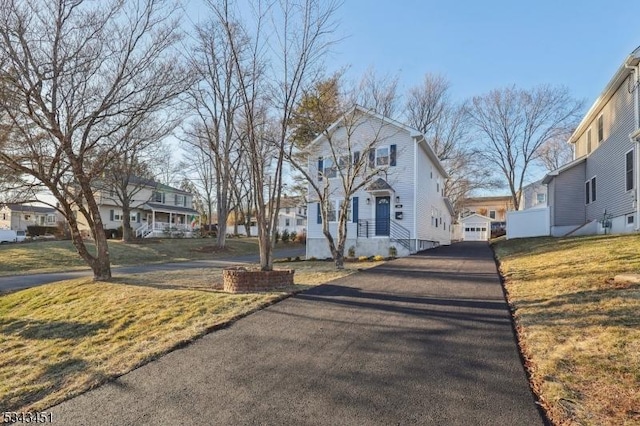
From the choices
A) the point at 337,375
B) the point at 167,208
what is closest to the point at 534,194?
the point at 167,208

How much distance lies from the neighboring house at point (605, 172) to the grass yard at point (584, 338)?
22.2 feet

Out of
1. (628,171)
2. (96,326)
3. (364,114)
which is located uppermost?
(364,114)

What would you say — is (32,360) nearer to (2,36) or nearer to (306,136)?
(2,36)

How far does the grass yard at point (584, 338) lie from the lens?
3312 millimetres

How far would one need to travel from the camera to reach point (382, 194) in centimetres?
1861

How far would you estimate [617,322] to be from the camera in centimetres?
486

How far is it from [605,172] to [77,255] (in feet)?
85.9

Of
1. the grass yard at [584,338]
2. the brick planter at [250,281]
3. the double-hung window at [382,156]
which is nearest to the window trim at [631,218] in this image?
the grass yard at [584,338]

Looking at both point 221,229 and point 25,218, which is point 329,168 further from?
point 25,218

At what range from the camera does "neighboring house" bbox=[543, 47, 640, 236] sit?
13.3 metres

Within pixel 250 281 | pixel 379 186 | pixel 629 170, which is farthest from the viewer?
pixel 379 186

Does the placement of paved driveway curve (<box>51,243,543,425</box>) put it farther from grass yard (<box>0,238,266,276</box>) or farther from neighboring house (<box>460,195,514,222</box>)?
neighboring house (<box>460,195,514,222</box>)

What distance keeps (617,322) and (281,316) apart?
15.2 feet

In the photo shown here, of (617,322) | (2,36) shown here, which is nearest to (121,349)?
(617,322)
